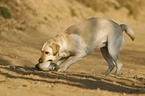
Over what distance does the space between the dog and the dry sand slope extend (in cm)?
48

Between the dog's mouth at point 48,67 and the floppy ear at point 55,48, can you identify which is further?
the floppy ear at point 55,48

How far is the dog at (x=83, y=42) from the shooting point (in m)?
6.45

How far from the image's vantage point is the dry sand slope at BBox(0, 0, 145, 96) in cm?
464

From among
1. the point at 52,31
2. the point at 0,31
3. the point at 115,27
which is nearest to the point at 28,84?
the point at 115,27

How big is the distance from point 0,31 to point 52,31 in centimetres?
429

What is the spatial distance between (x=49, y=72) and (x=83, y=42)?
1.25m

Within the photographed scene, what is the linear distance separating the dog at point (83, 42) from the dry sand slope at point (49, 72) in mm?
482

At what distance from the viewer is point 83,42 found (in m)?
6.70

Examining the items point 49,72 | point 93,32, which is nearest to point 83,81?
point 49,72

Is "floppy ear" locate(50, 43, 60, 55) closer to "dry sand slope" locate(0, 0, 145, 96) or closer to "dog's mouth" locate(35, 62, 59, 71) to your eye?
"dog's mouth" locate(35, 62, 59, 71)

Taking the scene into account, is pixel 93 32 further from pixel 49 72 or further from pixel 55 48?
pixel 49 72

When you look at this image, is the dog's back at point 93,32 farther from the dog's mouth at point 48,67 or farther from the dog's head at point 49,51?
the dog's mouth at point 48,67

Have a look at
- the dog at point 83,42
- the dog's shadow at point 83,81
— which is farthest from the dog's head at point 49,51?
the dog's shadow at point 83,81

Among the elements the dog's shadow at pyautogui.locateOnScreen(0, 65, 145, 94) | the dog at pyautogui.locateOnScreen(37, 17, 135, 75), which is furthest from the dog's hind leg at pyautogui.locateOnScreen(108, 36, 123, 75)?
the dog's shadow at pyautogui.locateOnScreen(0, 65, 145, 94)
